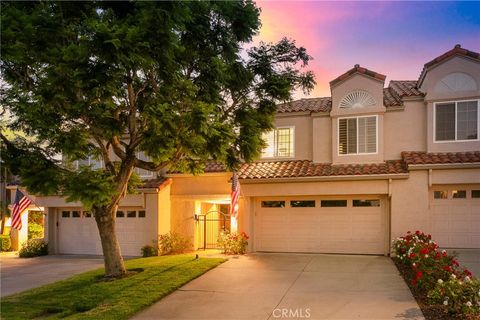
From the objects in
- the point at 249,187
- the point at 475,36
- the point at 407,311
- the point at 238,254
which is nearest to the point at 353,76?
the point at 475,36

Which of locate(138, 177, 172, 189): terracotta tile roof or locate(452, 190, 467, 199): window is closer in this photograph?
locate(452, 190, 467, 199): window

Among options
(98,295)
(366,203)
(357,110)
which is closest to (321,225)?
(366,203)

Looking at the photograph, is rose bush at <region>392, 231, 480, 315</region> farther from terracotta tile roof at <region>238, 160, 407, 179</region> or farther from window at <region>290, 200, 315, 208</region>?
window at <region>290, 200, 315, 208</region>

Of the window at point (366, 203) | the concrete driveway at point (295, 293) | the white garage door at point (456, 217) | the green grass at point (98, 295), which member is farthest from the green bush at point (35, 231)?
the white garage door at point (456, 217)

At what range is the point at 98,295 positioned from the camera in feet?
35.6

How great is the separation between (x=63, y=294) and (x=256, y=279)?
5.05 meters

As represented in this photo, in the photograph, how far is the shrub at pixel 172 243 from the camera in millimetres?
18047

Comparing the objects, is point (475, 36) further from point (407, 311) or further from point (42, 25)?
point (42, 25)

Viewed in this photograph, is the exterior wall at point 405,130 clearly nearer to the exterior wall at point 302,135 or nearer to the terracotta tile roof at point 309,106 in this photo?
the terracotta tile roof at point 309,106

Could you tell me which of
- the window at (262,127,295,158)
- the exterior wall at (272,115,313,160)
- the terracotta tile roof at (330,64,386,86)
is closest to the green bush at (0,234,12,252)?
the window at (262,127,295,158)

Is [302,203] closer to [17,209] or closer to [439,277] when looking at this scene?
[439,277]

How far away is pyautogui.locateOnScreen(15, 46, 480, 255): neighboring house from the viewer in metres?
15.2

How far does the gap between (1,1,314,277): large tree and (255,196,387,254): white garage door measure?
475cm

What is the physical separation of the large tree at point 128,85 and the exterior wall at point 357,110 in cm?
416
